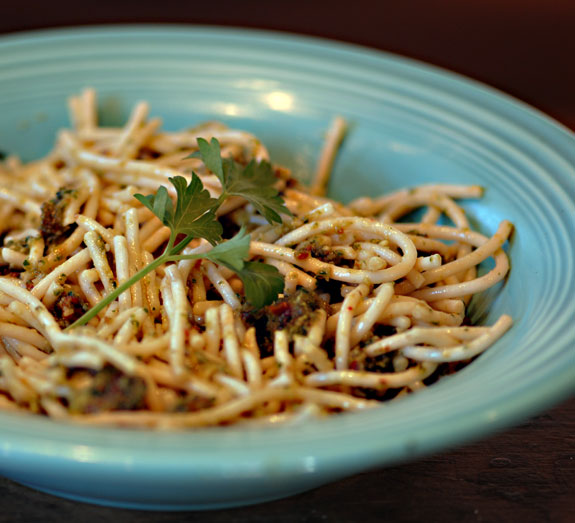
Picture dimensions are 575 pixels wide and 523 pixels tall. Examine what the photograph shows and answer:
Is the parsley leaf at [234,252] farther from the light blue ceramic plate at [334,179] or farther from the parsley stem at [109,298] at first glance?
the light blue ceramic plate at [334,179]

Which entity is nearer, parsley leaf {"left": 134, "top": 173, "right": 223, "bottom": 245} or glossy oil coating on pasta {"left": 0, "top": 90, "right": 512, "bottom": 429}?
glossy oil coating on pasta {"left": 0, "top": 90, "right": 512, "bottom": 429}

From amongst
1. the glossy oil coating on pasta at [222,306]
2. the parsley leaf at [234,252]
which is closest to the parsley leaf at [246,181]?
the glossy oil coating on pasta at [222,306]

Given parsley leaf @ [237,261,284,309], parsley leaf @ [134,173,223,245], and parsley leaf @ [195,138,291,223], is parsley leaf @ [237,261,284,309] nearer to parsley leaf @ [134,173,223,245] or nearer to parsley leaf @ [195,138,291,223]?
parsley leaf @ [134,173,223,245]

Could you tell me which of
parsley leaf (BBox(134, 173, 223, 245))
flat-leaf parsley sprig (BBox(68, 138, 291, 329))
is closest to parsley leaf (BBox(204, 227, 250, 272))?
flat-leaf parsley sprig (BBox(68, 138, 291, 329))

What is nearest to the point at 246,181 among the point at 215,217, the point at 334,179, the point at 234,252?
the point at 215,217

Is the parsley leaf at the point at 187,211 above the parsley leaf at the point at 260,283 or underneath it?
above

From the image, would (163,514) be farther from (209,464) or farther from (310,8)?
(310,8)

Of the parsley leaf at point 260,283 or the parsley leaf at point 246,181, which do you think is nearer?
the parsley leaf at point 260,283

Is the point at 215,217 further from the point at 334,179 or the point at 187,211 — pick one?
the point at 334,179
